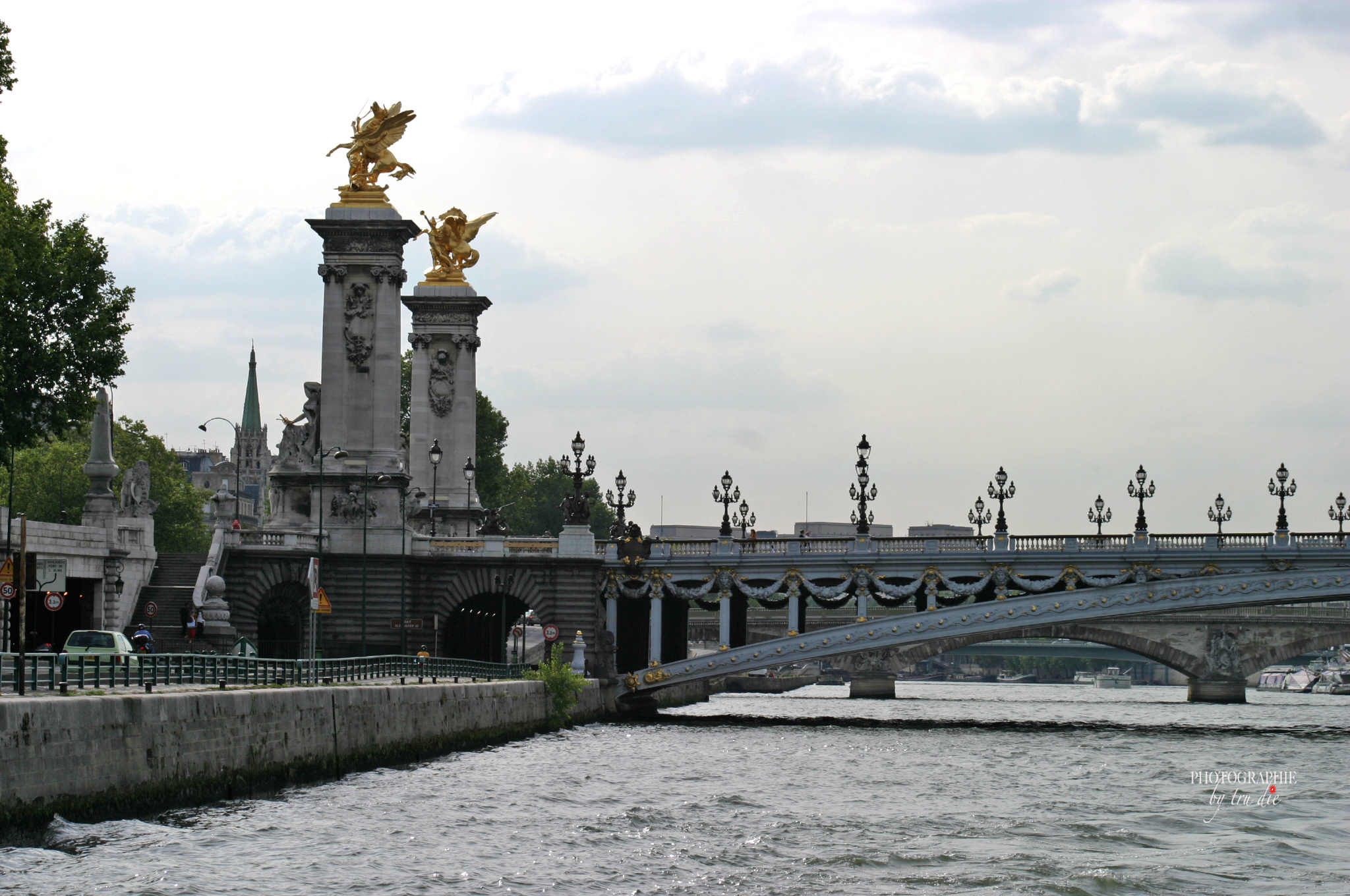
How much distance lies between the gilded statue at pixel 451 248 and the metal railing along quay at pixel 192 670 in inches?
1425

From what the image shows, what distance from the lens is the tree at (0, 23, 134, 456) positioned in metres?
49.2

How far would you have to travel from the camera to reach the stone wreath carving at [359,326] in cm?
6981

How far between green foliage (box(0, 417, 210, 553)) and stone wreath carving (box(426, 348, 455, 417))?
21039 mm

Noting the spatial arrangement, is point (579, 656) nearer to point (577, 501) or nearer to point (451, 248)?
point (577, 501)

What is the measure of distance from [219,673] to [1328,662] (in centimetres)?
16248

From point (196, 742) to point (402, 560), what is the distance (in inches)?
1412

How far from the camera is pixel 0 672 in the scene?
29125 millimetres

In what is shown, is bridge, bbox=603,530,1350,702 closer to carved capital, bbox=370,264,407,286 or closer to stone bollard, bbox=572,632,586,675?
stone bollard, bbox=572,632,586,675

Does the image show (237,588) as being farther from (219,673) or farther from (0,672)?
(0,672)

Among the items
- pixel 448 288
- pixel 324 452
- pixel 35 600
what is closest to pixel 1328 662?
pixel 448 288

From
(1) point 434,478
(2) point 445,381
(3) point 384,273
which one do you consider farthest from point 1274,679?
(3) point 384,273

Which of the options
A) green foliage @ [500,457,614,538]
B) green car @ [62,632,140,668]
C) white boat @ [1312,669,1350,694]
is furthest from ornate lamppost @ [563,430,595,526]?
white boat @ [1312,669,1350,694]

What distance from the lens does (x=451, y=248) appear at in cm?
9062

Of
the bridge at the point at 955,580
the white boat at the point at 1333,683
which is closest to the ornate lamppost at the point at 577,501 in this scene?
the bridge at the point at 955,580
